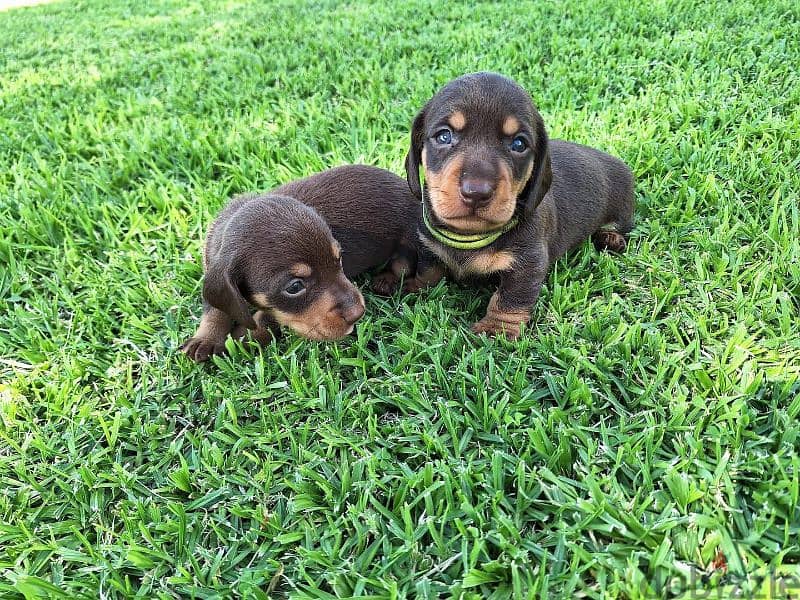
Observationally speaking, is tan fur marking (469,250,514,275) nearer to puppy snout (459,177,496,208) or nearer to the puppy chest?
the puppy chest

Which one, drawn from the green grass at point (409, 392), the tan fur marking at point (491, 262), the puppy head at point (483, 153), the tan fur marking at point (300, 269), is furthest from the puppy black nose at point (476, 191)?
the tan fur marking at point (300, 269)

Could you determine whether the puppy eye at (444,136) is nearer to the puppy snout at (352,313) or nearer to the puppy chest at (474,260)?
the puppy chest at (474,260)

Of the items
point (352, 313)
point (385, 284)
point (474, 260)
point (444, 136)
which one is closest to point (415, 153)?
point (444, 136)

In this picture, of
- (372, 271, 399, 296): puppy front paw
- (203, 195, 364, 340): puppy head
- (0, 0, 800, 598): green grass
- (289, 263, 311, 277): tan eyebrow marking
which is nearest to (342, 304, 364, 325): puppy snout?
(203, 195, 364, 340): puppy head

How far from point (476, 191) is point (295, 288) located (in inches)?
40.1

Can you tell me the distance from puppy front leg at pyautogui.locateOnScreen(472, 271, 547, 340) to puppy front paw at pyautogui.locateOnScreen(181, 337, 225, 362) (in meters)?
1.39

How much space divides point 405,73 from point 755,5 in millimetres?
3974

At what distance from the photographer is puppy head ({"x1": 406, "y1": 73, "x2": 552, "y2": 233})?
2.62 metres

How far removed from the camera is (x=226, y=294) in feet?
9.05

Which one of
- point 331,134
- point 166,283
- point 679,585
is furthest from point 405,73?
point 679,585

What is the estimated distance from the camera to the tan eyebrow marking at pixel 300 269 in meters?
2.84

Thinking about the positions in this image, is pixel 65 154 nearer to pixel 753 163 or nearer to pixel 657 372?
pixel 657 372

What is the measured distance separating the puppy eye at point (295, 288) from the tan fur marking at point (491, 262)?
2.92ft

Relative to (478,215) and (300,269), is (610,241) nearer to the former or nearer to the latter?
(478,215)
